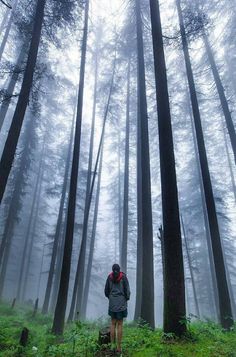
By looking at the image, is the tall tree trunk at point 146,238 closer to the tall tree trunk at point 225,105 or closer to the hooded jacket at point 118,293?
the tall tree trunk at point 225,105

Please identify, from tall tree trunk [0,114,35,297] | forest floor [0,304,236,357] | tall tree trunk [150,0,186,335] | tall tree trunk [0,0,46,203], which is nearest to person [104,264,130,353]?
forest floor [0,304,236,357]

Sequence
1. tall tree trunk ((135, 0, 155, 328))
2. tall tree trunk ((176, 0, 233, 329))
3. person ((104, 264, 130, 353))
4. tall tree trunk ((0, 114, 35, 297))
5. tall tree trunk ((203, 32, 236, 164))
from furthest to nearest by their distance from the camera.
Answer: tall tree trunk ((0, 114, 35, 297)), tall tree trunk ((203, 32, 236, 164)), tall tree trunk ((135, 0, 155, 328)), tall tree trunk ((176, 0, 233, 329)), person ((104, 264, 130, 353))

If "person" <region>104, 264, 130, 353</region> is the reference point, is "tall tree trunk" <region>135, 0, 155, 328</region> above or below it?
above

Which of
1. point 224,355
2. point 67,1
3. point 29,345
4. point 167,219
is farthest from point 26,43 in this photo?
point 224,355

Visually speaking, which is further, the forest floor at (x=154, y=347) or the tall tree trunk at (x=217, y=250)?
the tall tree trunk at (x=217, y=250)

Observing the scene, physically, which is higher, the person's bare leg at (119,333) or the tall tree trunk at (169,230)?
the tall tree trunk at (169,230)

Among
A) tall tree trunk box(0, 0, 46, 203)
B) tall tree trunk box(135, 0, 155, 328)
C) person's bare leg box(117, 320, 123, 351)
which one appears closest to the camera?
person's bare leg box(117, 320, 123, 351)

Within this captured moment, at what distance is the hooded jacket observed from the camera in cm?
614

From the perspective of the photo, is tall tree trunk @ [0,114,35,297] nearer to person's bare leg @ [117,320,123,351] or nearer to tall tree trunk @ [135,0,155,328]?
tall tree trunk @ [135,0,155,328]

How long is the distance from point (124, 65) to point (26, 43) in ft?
29.5

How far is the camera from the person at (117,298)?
20.0 ft

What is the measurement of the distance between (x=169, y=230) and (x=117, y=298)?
200 cm

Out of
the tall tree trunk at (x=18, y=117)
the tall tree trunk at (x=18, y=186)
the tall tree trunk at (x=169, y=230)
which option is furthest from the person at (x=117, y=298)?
the tall tree trunk at (x=18, y=186)

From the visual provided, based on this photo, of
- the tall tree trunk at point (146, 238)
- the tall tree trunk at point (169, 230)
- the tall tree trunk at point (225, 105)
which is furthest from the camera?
the tall tree trunk at point (225, 105)
